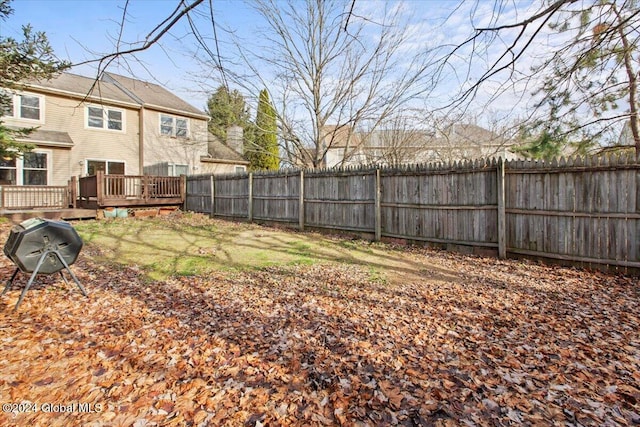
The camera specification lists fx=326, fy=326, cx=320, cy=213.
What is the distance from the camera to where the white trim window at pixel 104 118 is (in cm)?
1454

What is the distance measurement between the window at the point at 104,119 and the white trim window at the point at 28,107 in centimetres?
166

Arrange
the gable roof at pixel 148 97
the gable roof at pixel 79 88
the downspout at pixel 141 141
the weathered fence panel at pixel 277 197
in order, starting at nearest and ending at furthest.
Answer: the weathered fence panel at pixel 277 197
the gable roof at pixel 79 88
the downspout at pixel 141 141
the gable roof at pixel 148 97

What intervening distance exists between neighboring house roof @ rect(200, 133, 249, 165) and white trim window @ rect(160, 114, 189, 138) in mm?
1624

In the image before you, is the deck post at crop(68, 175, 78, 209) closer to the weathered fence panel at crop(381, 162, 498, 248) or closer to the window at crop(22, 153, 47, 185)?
the window at crop(22, 153, 47, 185)

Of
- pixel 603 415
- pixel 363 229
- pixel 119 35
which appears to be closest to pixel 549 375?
pixel 603 415

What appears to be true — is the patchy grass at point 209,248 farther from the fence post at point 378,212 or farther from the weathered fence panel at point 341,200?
the weathered fence panel at point 341,200

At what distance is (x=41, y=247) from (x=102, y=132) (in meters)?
13.4

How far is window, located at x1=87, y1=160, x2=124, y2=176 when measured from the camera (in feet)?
48.8

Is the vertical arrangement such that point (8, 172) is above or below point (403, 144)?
below

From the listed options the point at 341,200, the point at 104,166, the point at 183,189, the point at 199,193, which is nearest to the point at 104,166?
the point at 104,166

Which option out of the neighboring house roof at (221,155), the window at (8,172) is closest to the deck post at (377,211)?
the neighboring house roof at (221,155)

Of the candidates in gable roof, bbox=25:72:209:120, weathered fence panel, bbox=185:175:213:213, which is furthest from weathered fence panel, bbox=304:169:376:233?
gable roof, bbox=25:72:209:120

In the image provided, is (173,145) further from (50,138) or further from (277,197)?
(277,197)

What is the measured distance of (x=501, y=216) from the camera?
6.54m
